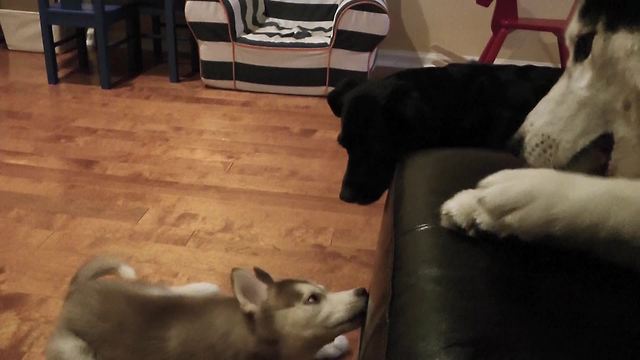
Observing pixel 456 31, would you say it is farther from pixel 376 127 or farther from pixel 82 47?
pixel 376 127

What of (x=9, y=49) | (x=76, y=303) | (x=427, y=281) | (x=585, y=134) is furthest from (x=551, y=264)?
(x=9, y=49)

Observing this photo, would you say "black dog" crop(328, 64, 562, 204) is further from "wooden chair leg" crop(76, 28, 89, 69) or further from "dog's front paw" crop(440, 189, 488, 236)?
"wooden chair leg" crop(76, 28, 89, 69)

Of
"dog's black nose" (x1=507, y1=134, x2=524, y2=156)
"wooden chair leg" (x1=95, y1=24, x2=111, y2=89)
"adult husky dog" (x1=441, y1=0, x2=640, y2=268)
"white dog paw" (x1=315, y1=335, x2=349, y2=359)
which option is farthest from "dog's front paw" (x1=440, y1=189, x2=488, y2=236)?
"wooden chair leg" (x1=95, y1=24, x2=111, y2=89)

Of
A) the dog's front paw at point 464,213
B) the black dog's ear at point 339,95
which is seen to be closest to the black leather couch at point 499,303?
the dog's front paw at point 464,213

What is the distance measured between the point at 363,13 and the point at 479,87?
221 centimetres

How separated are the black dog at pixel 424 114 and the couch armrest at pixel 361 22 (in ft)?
6.96

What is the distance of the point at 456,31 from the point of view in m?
4.12

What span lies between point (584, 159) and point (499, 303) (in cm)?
46

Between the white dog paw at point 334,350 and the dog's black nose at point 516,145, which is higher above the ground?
the dog's black nose at point 516,145

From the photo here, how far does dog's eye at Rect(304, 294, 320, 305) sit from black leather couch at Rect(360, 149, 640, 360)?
0.51 metres

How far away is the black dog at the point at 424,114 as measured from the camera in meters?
1.20

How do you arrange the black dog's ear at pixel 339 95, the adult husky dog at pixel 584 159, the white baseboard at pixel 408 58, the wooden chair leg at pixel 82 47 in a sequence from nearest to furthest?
the adult husky dog at pixel 584 159
the black dog's ear at pixel 339 95
the wooden chair leg at pixel 82 47
the white baseboard at pixel 408 58

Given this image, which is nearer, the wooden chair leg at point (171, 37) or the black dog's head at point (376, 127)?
the black dog's head at point (376, 127)

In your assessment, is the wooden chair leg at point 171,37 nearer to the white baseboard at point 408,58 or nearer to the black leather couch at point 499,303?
the white baseboard at point 408,58
